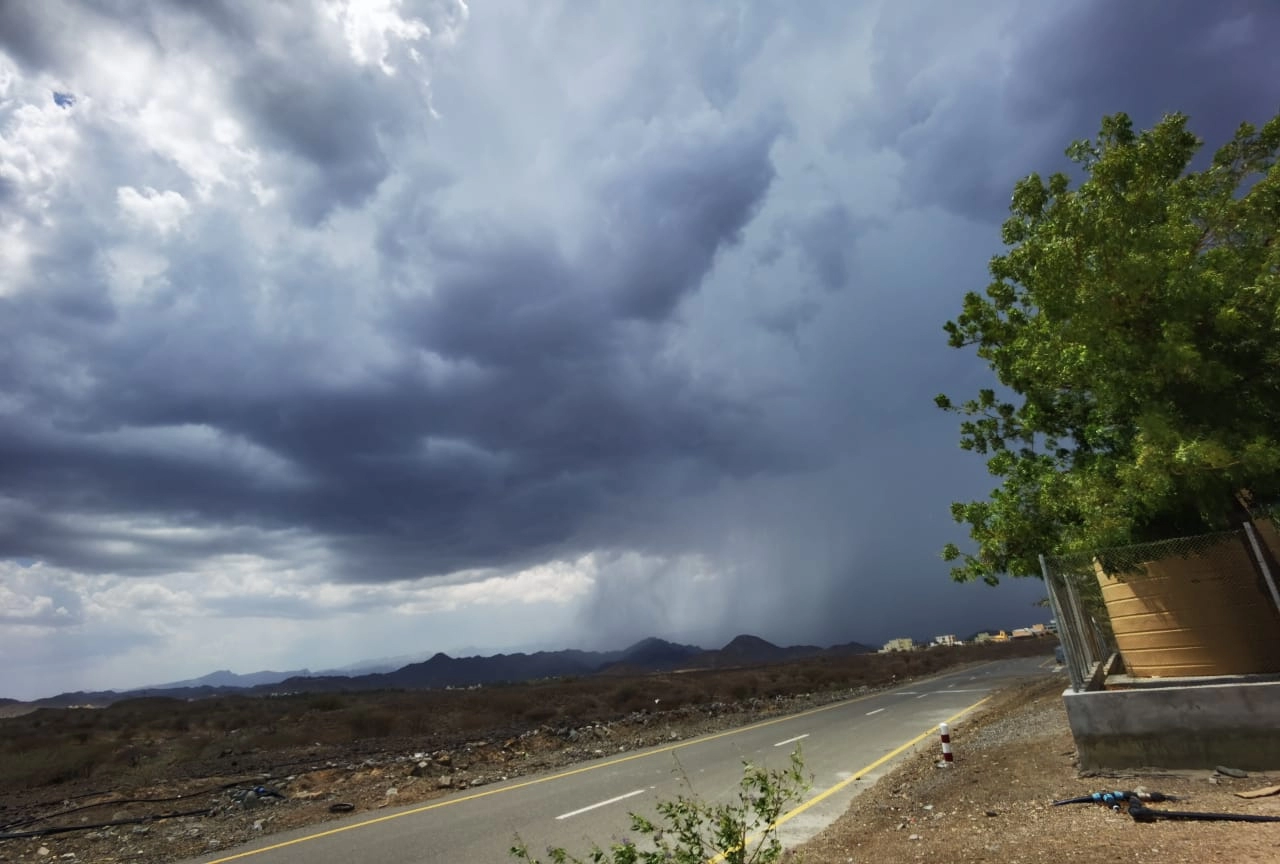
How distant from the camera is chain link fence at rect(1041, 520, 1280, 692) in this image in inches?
411

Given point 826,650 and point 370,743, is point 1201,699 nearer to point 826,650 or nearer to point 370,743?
point 370,743

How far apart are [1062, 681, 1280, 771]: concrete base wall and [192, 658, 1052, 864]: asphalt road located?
3.85m

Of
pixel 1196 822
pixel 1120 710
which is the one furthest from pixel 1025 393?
pixel 1196 822

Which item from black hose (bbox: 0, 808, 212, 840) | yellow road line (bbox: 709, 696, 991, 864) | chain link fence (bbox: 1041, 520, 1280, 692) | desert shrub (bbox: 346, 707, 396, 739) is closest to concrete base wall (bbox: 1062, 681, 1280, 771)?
chain link fence (bbox: 1041, 520, 1280, 692)

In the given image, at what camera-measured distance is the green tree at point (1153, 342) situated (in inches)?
336

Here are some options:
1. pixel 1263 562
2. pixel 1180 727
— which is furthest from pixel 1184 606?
pixel 1263 562

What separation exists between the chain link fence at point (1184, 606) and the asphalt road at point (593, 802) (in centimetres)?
464

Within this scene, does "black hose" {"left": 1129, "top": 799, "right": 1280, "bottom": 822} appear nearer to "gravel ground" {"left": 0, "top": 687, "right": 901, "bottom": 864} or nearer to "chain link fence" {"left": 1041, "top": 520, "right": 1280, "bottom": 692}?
"chain link fence" {"left": 1041, "top": 520, "right": 1280, "bottom": 692}

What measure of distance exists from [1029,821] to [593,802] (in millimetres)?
7525

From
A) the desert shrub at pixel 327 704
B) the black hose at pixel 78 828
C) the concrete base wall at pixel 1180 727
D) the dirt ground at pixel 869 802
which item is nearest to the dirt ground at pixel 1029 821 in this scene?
the dirt ground at pixel 869 802

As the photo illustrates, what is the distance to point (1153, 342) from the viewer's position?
8.73 m

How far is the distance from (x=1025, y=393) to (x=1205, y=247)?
12.0ft

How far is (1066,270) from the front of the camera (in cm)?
910

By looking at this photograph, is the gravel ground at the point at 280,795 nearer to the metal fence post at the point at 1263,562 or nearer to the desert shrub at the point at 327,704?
the metal fence post at the point at 1263,562
